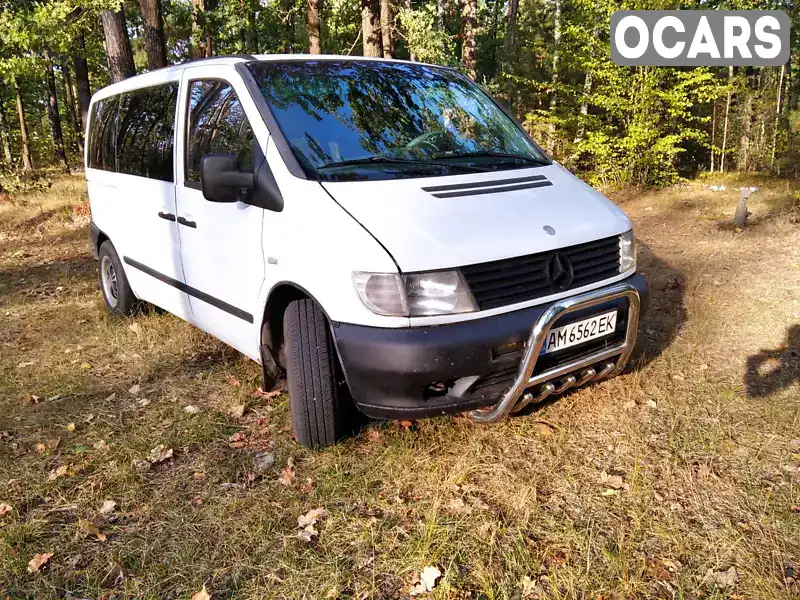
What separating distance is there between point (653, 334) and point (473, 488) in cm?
251

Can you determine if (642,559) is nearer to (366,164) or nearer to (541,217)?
(541,217)

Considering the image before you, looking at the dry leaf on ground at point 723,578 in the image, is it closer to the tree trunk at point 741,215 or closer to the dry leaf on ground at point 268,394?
the dry leaf on ground at point 268,394

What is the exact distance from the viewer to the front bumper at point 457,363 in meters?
2.50

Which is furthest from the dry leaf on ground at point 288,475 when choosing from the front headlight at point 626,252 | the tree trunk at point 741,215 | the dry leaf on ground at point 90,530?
the tree trunk at point 741,215

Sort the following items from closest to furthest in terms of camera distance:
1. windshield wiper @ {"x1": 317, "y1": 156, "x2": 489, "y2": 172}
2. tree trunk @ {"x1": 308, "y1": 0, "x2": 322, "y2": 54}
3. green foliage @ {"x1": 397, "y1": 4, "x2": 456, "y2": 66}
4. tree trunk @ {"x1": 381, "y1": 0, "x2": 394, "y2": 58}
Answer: windshield wiper @ {"x1": 317, "y1": 156, "x2": 489, "y2": 172} < green foliage @ {"x1": 397, "y1": 4, "x2": 456, "y2": 66} < tree trunk @ {"x1": 381, "y1": 0, "x2": 394, "y2": 58} < tree trunk @ {"x1": 308, "y1": 0, "x2": 322, "y2": 54}

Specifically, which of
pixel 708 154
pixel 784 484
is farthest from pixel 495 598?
pixel 708 154

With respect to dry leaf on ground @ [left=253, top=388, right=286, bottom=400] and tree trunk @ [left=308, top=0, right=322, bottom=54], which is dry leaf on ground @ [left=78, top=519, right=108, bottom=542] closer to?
dry leaf on ground @ [left=253, top=388, right=286, bottom=400]

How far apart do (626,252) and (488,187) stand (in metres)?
0.86

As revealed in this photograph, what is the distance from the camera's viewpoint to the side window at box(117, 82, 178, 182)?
3957 mm

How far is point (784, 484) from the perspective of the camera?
9.11ft

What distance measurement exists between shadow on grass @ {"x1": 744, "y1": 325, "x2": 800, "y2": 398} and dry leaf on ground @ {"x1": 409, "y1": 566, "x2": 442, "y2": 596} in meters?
2.46

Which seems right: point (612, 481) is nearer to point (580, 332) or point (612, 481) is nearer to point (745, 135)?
point (580, 332)

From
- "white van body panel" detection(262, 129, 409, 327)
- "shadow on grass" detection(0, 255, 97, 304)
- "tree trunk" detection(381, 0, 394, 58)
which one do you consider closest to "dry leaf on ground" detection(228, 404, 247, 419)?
"white van body panel" detection(262, 129, 409, 327)

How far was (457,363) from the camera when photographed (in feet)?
8.29
